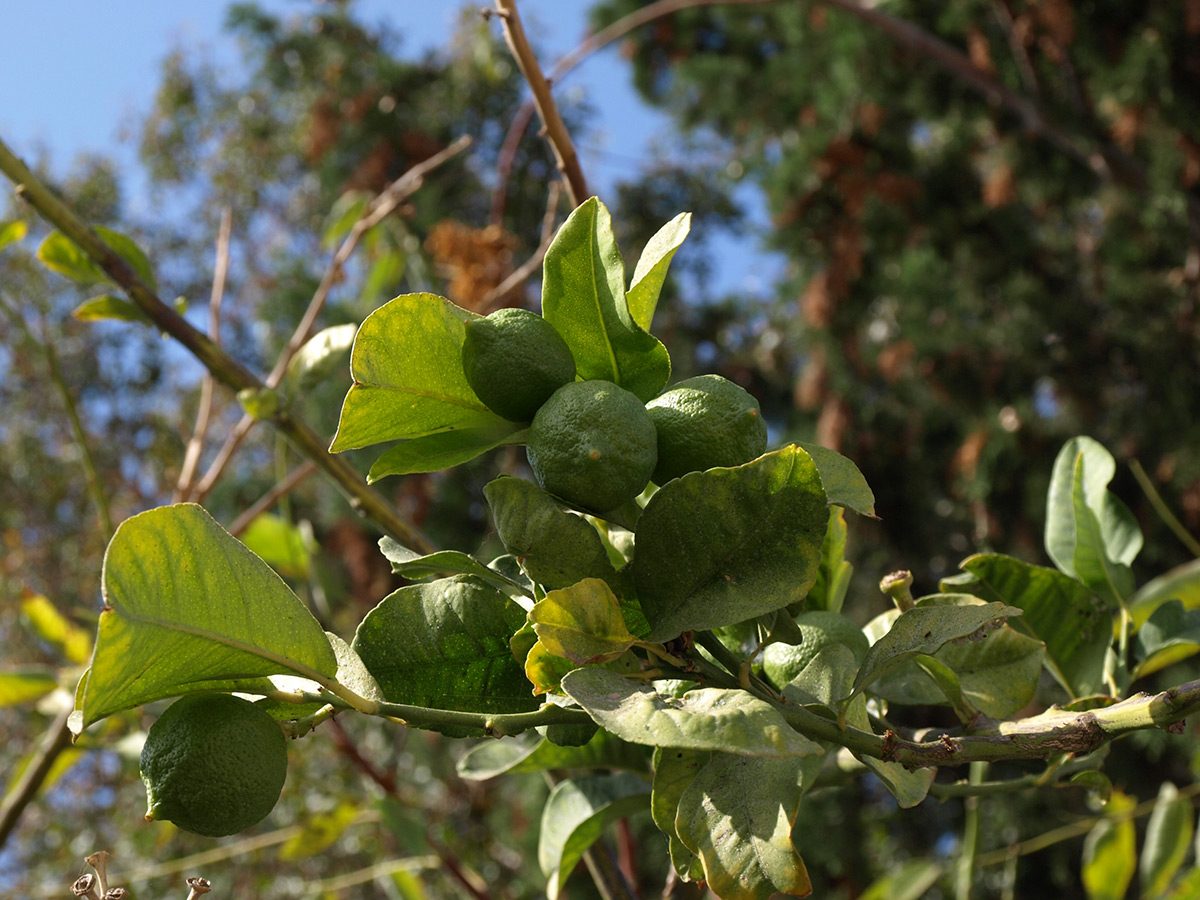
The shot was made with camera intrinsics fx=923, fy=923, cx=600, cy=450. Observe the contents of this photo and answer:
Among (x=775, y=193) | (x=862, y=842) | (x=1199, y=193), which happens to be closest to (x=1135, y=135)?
(x=1199, y=193)

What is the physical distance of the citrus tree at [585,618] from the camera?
0.92ft

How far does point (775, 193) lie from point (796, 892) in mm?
2845

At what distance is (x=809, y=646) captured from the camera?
40cm

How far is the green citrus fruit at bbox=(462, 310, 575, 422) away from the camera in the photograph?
1.09 feet

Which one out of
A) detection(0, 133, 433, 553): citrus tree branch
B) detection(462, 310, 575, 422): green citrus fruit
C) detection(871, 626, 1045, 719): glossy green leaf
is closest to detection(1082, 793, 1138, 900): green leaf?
detection(871, 626, 1045, 719): glossy green leaf

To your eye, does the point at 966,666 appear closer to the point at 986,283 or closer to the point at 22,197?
the point at 22,197

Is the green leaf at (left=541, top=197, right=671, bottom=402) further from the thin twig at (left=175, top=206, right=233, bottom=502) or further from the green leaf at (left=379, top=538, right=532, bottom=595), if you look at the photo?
the thin twig at (left=175, top=206, right=233, bottom=502)

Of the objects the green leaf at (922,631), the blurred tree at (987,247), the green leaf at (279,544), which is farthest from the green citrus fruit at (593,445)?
the blurred tree at (987,247)

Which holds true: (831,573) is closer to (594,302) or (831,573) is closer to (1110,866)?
(594,302)

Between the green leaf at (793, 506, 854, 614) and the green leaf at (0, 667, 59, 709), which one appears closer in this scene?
the green leaf at (793, 506, 854, 614)

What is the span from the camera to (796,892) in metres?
0.27

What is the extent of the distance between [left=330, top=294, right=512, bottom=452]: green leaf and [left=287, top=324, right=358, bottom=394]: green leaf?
0.90ft

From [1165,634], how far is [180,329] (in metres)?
Result: 0.59

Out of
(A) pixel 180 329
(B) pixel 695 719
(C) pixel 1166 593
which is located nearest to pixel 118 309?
(A) pixel 180 329
